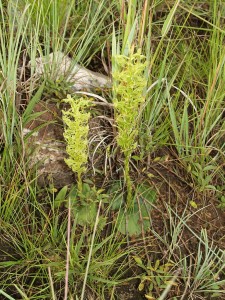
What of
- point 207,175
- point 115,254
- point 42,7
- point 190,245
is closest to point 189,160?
point 207,175

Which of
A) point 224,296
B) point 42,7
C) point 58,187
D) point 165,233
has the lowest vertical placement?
point 224,296

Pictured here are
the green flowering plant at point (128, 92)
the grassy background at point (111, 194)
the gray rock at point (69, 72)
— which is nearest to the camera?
the green flowering plant at point (128, 92)

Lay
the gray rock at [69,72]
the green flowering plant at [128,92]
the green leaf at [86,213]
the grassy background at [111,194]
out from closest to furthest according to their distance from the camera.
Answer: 1. the green flowering plant at [128,92]
2. the grassy background at [111,194]
3. the green leaf at [86,213]
4. the gray rock at [69,72]

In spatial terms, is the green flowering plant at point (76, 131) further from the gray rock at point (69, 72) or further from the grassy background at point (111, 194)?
the gray rock at point (69, 72)

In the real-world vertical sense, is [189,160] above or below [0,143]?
below

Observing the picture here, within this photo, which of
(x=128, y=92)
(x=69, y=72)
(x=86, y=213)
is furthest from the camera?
(x=69, y=72)

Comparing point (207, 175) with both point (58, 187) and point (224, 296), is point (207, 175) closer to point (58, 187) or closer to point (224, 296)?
point (224, 296)

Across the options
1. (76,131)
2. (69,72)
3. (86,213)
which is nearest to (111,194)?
(86,213)

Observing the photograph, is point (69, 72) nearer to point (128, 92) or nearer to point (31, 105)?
point (31, 105)

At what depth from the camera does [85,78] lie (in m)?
1.77

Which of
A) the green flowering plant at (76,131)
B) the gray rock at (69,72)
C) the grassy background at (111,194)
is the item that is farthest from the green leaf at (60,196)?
the gray rock at (69,72)

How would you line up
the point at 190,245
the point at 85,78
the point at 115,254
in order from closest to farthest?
the point at 115,254
the point at 190,245
the point at 85,78

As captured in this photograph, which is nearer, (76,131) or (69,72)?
(76,131)

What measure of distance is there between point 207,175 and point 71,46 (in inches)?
30.3
